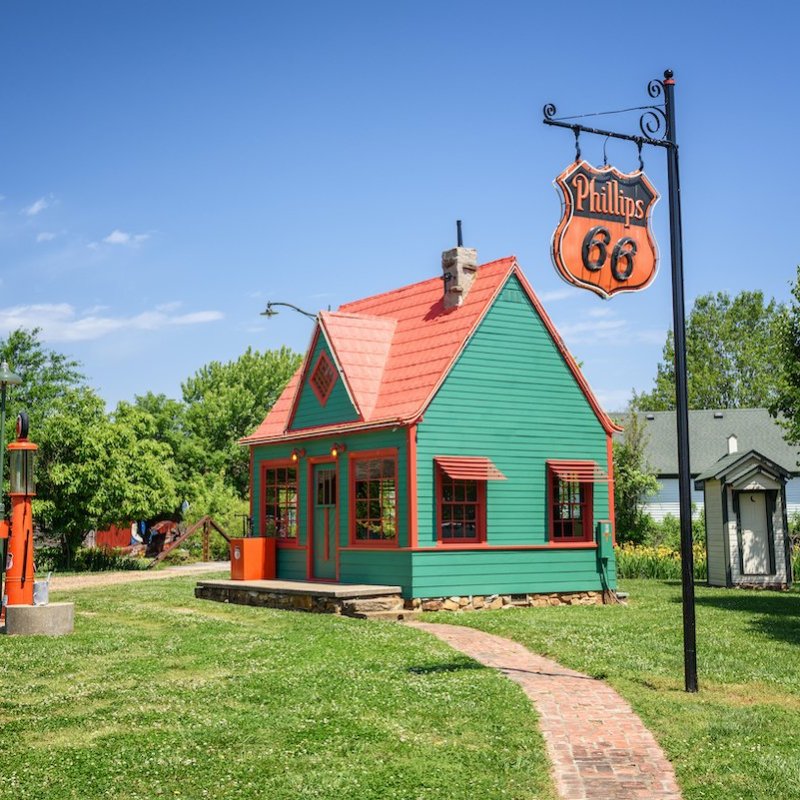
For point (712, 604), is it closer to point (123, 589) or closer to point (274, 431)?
point (274, 431)

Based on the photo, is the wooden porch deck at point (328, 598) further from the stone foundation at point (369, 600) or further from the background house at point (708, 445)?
the background house at point (708, 445)

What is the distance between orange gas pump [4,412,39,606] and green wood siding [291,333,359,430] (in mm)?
6611

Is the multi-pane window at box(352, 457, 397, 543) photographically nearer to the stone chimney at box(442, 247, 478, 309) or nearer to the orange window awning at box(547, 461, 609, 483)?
the orange window awning at box(547, 461, 609, 483)

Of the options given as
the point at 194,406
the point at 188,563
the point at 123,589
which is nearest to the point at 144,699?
the point at 123,589

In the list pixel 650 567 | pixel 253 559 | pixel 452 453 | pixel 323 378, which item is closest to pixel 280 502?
pixel 253 559

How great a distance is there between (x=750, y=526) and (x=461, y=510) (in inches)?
394

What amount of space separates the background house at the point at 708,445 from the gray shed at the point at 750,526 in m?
26.3

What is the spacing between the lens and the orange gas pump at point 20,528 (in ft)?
56.9

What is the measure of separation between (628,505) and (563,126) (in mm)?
30470

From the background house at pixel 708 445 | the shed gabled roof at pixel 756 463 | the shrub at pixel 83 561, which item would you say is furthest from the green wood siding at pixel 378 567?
the background house at pixel 708 445

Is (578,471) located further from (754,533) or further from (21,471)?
(21,471)

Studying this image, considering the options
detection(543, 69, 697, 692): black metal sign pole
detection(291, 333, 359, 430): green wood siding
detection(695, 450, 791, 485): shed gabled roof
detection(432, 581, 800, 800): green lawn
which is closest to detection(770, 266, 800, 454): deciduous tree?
detection(695, 450, 791, 485): shed gabled roof

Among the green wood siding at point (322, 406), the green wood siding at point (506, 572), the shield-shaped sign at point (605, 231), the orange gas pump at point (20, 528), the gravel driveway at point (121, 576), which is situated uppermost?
the shield-shaped sign at point (605, 231)

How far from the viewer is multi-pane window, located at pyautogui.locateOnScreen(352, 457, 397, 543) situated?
2033cm
